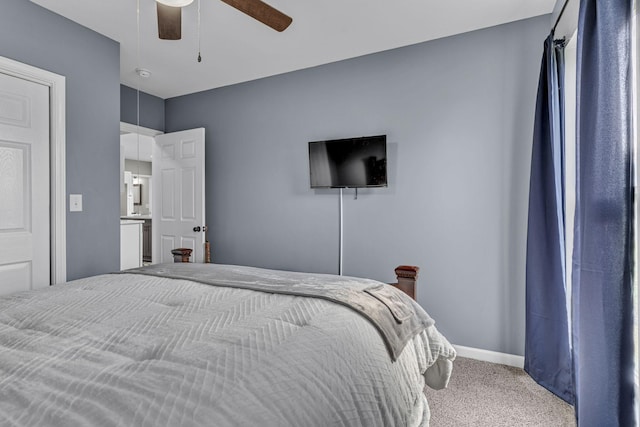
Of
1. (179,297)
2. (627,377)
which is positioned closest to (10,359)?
(179,297)

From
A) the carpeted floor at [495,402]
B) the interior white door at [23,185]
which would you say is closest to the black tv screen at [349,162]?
the carpeted floor at [495,402]

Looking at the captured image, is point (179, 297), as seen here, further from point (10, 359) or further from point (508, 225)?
point (508, 225)

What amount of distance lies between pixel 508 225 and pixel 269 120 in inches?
94.6

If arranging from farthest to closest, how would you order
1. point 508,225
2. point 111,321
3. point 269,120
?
1. point 269,120
2. point 508,225
3. point 111,321

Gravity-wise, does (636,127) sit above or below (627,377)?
above

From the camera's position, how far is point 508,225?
8.96 feet

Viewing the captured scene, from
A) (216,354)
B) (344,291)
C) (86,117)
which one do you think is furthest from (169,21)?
(216,354)

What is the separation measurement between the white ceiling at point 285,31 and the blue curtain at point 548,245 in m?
0.68

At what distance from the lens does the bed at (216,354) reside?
2.27 ft

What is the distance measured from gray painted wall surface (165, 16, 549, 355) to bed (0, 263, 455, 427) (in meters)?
1.34

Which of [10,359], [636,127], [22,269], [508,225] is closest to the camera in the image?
[10,359]

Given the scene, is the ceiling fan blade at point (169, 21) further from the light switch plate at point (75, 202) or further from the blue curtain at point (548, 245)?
the blue curtain at point (548, 245)

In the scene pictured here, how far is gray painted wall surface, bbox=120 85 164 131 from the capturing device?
12.6 ft

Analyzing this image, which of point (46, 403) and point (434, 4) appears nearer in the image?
point (46, 403)
